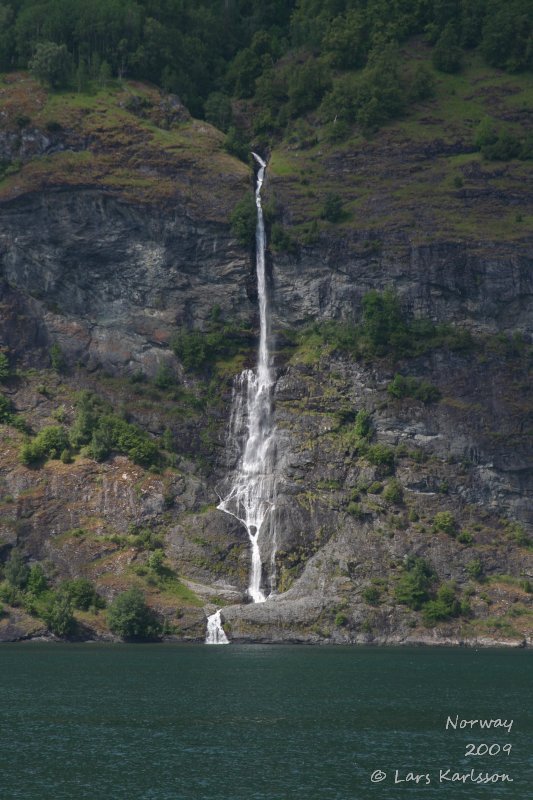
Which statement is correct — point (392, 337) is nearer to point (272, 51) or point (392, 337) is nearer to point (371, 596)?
point (371, 596)

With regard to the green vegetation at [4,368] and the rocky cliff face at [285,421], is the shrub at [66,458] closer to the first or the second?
the rocky cliff face at [285,421]

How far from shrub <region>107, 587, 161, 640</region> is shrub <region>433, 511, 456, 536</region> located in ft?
96.5

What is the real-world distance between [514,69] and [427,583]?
7756 cm

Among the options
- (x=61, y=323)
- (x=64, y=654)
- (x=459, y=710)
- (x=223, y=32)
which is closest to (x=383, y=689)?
(x=459, y=710)

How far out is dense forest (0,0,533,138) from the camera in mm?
148375

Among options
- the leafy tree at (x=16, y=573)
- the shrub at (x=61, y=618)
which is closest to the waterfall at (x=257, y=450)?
the shrub at (x=61, y=618)

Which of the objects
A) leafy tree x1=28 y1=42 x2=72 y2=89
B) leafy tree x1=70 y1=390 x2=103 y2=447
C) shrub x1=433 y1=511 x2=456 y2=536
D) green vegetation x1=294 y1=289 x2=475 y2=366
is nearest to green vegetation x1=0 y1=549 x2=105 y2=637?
→ leafy tree x1=70 y1=390 x2=103 y2=447

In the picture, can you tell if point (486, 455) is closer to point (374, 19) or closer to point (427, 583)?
point (427, 583)

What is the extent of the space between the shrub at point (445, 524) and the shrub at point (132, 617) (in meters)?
29.4

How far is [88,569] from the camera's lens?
11231 cm

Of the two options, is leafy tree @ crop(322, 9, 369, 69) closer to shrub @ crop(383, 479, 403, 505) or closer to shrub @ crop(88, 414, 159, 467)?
shrub @ crop(88, 414, 159, 467)

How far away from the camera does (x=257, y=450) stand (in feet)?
414

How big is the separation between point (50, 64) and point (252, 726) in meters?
107

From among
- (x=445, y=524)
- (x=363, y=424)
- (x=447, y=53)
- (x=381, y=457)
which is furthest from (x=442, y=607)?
(x=447, y=53)
